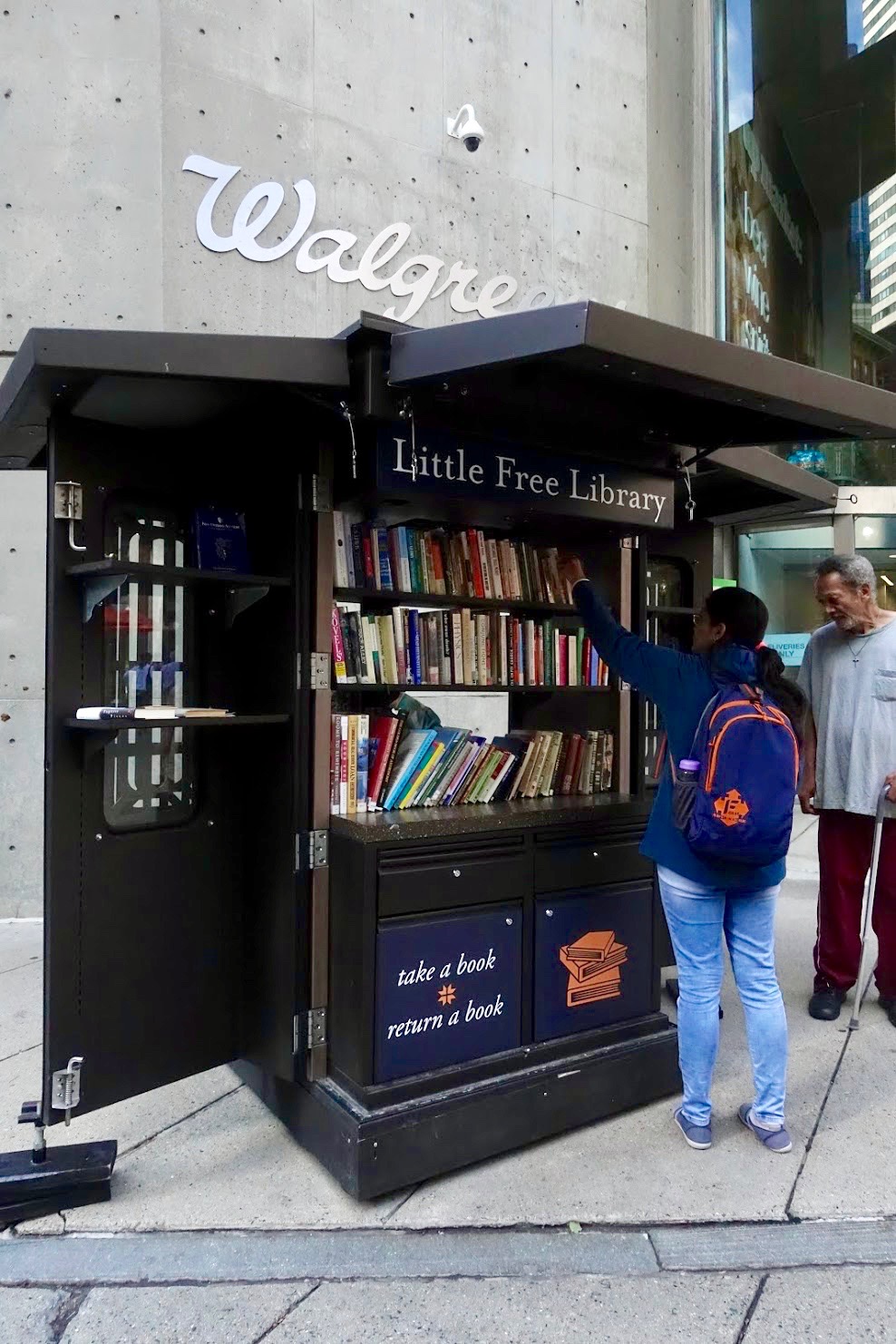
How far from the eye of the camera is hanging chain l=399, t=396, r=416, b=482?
117 inches

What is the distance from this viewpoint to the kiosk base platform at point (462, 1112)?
2820mm

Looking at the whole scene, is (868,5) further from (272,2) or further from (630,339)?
(630,339)

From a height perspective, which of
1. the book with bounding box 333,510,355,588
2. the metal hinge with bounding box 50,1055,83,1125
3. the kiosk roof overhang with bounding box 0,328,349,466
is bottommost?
the metal hinge with bounding box 50,1055,83,1125

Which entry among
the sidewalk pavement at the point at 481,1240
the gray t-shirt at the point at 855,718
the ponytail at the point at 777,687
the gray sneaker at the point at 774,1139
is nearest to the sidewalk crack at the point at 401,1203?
the sidewalk pavement at the point at 481,1240

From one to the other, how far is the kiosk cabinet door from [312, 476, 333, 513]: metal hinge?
3.3 inches

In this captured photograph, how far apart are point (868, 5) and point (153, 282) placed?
924 cm

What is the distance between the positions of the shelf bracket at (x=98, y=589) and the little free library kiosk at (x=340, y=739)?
11 millimetres

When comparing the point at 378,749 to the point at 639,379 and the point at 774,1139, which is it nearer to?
the point at 639,379

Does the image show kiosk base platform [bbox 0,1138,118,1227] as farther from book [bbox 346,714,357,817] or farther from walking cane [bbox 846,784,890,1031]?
walking cane [bbox 846,784,890,1031]

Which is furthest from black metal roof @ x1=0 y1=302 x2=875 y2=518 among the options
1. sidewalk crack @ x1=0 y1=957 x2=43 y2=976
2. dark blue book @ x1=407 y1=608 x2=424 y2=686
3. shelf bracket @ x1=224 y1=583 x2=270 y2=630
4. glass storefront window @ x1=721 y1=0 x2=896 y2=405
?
glass storefront window @ x1=721 y1=0 x2=896 y2=405

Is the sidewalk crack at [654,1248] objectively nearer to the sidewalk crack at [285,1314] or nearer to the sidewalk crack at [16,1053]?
the sidewalk crack at [285,1314]

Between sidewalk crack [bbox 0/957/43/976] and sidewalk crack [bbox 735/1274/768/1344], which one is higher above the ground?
sidewalk crack [bbox 735/1274/768/1344]

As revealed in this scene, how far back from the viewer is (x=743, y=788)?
289 centimetres

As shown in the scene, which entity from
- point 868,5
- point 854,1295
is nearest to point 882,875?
point 854,1295
